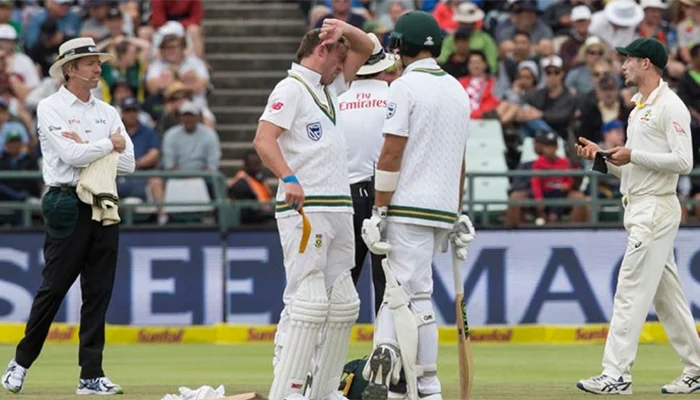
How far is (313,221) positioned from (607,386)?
8.52 ft

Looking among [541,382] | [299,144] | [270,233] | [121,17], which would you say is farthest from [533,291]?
[299,144]

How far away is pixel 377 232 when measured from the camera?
913cm

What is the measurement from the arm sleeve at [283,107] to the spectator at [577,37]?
10948 millimetres

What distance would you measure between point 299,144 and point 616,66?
1065cm

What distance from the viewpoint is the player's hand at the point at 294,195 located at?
28.2 feet

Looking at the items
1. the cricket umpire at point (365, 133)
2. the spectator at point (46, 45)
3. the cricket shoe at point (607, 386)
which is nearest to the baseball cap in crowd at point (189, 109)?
the spectator at point (46, 45)

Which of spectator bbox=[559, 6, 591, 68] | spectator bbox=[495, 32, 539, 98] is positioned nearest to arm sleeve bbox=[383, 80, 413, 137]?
spectator bbox=[495, 32, 539, 98]

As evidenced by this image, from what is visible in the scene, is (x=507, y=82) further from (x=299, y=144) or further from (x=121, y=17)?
(x=299, y=144)

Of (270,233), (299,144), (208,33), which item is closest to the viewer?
(299,144)

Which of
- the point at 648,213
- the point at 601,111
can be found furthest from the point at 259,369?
the point at 601,111

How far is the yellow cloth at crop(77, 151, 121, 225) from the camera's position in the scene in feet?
34.5

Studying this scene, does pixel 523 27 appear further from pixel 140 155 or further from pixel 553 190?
pixel 140 155

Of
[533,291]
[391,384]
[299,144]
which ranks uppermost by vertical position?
[299,144]

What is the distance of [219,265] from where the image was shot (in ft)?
54.1
